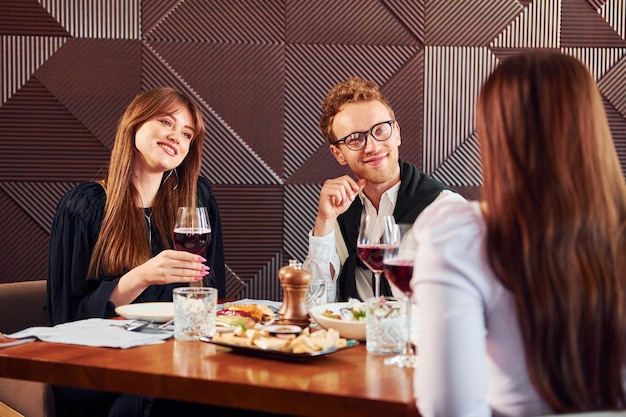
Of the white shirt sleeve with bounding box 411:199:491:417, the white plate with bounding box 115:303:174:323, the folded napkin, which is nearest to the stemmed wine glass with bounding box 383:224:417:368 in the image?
the white shirt sleeve with bounding box 411:199:491:417

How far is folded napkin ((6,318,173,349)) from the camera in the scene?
79.1 inches

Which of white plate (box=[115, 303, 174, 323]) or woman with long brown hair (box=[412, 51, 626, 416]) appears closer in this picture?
woman with long brown hair (box=[412, 51, 626, 416])

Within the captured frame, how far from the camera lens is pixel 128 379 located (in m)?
1.73

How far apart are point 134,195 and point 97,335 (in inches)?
50.8

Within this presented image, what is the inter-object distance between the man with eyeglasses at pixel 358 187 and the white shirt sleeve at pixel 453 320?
1.76 m

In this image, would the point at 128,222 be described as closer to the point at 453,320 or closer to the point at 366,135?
the point at 366,135

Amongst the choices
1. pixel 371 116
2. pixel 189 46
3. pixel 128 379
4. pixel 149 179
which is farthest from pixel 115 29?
pixel 128 379

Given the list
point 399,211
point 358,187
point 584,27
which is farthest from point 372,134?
point 584,27

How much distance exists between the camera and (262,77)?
15.2ft

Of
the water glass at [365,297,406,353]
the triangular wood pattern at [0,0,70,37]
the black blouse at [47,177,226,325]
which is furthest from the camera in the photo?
the triangular wood pattern at [0,0,70,37]

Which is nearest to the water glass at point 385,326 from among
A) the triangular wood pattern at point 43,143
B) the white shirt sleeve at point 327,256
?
the white shirt sleeve at point 327,256

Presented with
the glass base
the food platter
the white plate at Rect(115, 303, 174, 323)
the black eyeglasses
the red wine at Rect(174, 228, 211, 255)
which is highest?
the black eyeglasses

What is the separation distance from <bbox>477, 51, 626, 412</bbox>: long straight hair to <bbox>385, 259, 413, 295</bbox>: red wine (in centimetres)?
46

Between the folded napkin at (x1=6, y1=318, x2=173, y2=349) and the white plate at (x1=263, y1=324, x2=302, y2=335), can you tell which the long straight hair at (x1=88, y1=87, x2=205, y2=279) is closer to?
the folded napkin at (x1=6, y1=318, x2=173, y2=349)
